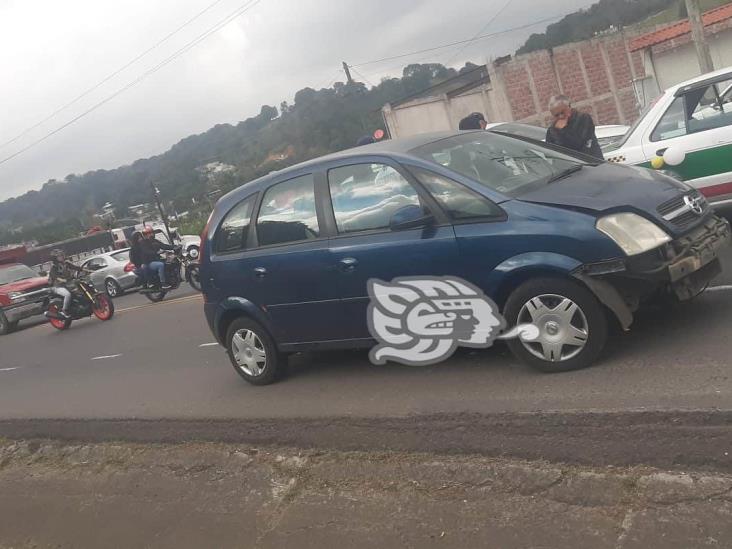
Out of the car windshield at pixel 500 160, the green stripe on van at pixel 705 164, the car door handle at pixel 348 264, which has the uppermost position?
the car windshield at pixel 500 160

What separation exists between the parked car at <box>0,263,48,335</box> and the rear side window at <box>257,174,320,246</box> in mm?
14142

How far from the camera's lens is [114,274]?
22.0m

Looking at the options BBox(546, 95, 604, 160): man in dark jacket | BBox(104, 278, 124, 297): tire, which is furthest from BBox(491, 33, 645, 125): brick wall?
BBox(546, 95, 604, 160): man in dark jacket

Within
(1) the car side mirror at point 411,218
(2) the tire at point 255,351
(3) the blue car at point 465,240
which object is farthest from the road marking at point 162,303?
(1) the car side mirror at point 411,218

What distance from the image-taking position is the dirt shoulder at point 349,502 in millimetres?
3188

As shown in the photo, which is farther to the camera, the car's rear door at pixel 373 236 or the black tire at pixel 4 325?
the black tire at pixel 4 325

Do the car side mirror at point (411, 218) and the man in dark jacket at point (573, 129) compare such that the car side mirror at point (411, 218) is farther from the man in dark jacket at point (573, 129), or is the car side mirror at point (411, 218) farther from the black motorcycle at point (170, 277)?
A: the black motorcycle at point (170, 277)

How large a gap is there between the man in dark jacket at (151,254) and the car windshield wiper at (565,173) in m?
11.4

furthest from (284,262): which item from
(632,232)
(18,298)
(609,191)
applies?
(18,298)

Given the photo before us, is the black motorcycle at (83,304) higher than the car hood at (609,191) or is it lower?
lower

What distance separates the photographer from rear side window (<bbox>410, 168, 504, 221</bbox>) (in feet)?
15.4

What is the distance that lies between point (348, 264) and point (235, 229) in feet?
4.42

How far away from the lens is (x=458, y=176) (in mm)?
4883

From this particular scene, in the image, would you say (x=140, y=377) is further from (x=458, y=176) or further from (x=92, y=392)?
(x=458, y=176)
